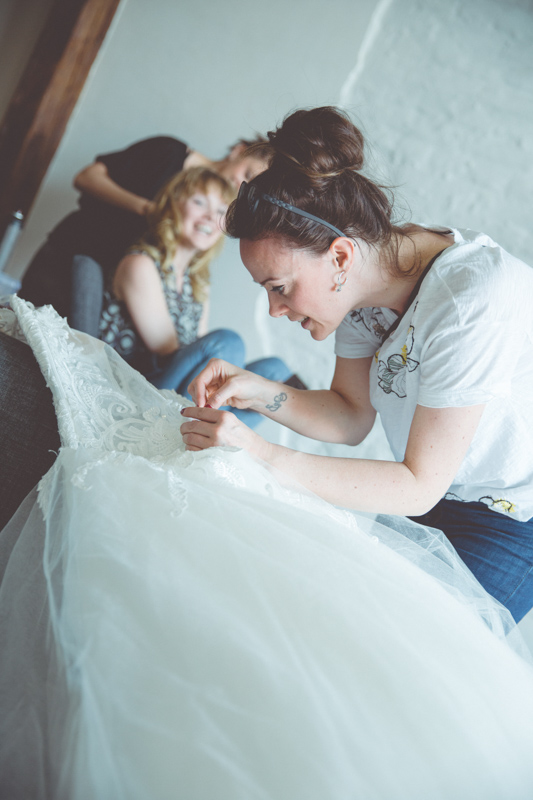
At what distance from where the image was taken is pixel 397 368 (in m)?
1.13

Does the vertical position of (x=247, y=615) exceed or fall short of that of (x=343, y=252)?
it falls short

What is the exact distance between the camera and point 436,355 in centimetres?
96

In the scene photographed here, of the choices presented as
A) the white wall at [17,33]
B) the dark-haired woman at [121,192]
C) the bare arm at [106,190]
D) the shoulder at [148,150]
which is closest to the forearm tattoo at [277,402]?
the dark-haired woman at [121,192]

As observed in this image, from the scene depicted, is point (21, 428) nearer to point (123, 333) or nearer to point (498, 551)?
point (498, 551)

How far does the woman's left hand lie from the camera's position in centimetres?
90

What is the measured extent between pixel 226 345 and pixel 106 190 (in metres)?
0.98

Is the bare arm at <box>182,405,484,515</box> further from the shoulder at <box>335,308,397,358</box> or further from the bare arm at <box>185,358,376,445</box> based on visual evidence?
the shoulder at <box>335,308,397,358</box>

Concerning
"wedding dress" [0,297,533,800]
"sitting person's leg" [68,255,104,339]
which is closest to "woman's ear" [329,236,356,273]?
"wedding dress" [0,297,533,800]

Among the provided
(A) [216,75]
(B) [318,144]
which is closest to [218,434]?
(B) [318,144]

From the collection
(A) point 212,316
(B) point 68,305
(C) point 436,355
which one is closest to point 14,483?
(C) point 436,355

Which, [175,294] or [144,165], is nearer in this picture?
[175,294]

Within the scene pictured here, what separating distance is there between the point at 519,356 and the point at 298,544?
1.72ft

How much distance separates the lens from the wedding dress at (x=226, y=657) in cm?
51

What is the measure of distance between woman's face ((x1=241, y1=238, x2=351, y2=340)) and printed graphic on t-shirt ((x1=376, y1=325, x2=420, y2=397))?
0.13 m
